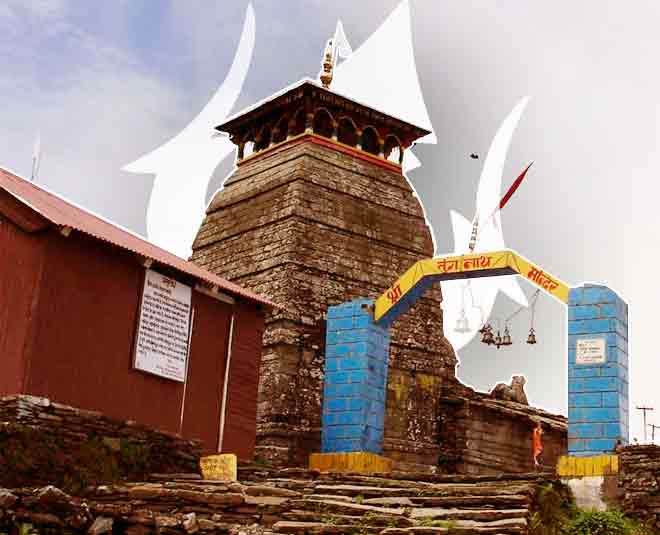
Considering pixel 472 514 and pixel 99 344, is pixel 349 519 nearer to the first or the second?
pixel 472 514

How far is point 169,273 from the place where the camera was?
17.3 metres

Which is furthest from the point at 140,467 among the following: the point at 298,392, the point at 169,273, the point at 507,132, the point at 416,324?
the point at 507,132

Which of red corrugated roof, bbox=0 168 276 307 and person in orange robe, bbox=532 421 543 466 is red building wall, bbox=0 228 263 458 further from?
person in orange robe, bbox=532 421 543 466

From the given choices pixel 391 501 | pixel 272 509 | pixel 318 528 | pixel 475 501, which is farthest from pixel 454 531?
pixel 272 509

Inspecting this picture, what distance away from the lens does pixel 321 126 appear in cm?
2659

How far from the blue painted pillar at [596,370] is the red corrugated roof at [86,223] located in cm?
533

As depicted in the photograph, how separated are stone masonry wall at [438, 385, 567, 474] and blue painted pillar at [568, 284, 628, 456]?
26.8 feet

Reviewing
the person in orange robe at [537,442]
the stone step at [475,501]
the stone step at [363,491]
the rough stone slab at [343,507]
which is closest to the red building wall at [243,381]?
the stone step at [363,491]

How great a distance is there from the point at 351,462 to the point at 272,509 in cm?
559

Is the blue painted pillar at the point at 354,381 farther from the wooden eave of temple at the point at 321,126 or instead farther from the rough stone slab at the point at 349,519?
the wooden eave of temple at the point at 321,126

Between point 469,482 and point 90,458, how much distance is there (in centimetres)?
504

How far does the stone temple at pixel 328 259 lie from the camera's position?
2286cm

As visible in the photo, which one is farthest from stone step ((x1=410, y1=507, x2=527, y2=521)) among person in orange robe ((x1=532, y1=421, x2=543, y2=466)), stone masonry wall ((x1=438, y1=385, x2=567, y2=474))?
person in orange robe ((x1=532, y1=421, x2=543, y2=466))

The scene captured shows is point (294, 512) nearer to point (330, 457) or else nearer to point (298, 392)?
point (330, 457)
